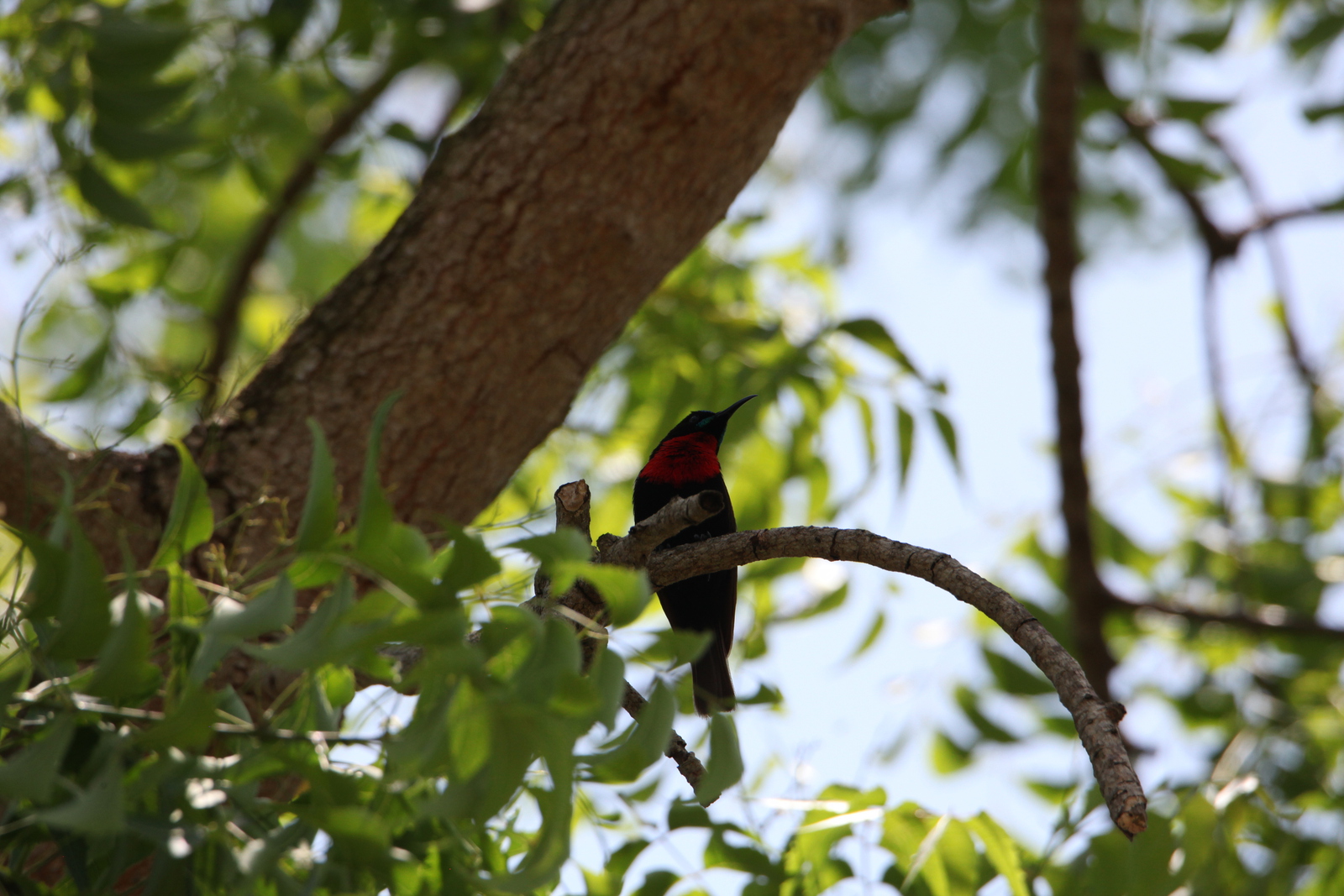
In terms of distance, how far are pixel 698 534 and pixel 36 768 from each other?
8.49ft

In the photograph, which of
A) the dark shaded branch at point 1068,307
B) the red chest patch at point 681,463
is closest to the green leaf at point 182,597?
the red chest patch at point 681,463

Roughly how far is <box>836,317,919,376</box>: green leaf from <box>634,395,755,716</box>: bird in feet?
1.35

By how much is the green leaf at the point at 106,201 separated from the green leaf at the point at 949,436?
97.0 inches

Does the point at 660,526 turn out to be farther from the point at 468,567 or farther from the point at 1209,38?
the point at 1209,38

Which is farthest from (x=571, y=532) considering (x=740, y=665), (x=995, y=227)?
(x=995, y=227)

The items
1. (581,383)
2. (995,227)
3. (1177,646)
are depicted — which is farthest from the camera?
(995,227)

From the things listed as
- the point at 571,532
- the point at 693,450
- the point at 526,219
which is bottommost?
the point at 693,450

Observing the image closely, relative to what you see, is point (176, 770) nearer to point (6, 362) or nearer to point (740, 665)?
point (6, 362)

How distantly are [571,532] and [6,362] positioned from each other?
1.47 m

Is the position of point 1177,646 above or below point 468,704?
below

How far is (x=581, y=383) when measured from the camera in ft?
10.4

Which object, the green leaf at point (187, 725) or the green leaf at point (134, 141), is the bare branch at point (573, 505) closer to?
the green leaf at point (187, 725)

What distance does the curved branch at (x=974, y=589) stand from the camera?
1.47 meters

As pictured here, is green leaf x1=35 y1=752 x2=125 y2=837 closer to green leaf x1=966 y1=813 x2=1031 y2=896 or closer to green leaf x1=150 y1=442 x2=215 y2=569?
green leaf x1=150 y1=442 x2=215 y2=569
